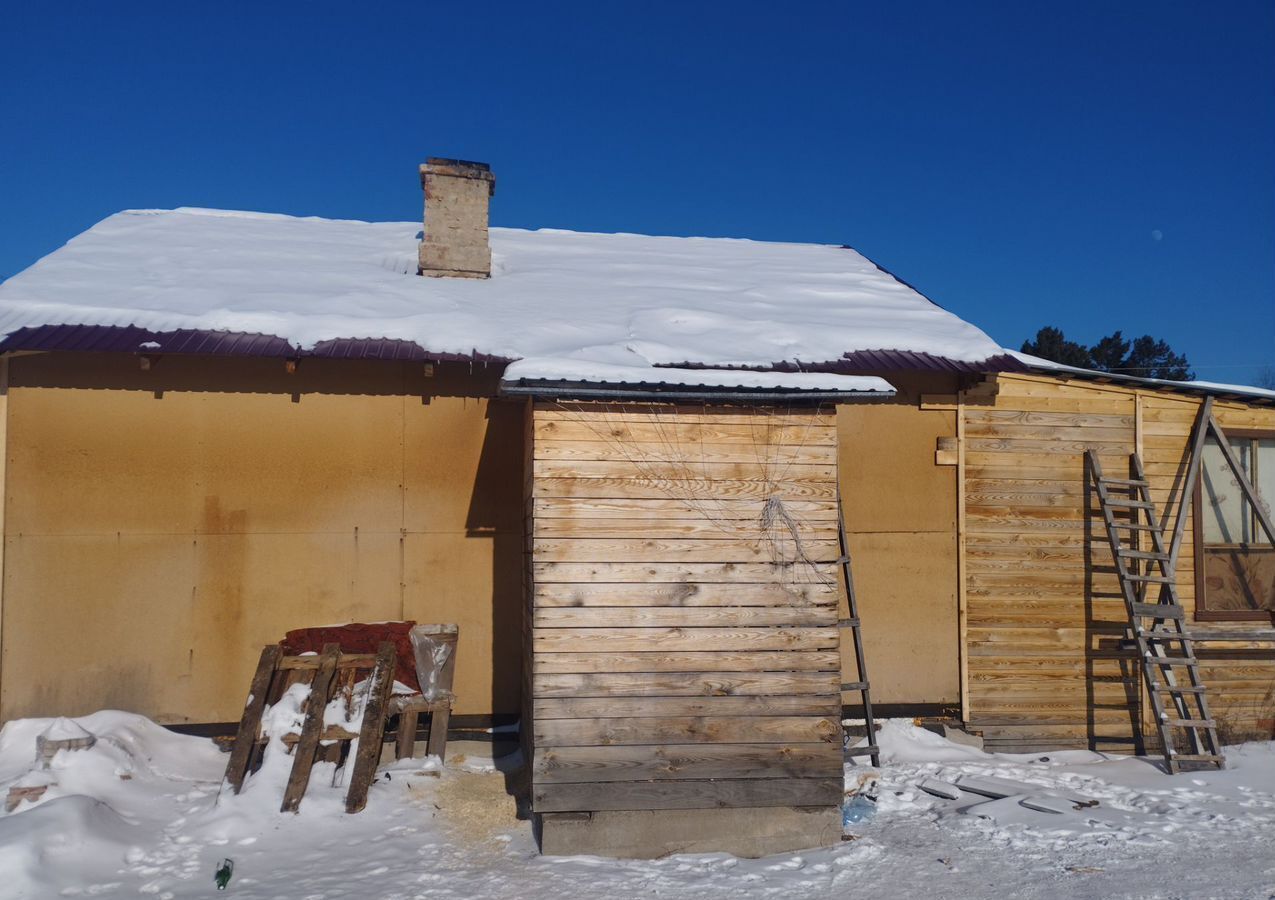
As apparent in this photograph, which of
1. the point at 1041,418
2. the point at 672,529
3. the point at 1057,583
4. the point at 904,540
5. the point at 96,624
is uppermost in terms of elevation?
the point at 1041,418

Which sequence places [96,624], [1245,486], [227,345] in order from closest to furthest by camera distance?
[227,345]
[96,624]
[1245,486]

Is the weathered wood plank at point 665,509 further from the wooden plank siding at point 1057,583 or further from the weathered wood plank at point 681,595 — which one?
the wooden plank siding at point 1057,583

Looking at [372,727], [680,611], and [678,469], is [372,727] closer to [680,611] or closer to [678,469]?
[680,611]

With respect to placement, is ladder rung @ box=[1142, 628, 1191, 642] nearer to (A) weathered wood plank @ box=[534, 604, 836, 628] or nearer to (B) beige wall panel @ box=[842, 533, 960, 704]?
(B) beige wall panel @ box=[842, 533, 960, 704]

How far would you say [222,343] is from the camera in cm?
742

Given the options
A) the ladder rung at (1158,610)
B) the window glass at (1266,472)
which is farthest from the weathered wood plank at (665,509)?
the window glass at (1266,472)

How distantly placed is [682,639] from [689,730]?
1.96 ft

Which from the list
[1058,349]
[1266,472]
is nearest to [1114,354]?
[1058,349]

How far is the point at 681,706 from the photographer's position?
20.7 ft

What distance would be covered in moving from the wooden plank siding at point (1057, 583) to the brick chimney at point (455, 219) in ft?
17.5

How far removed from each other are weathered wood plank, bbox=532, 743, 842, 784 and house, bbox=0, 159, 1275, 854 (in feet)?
0.07

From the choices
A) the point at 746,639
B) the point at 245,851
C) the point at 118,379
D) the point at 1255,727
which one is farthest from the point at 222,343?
the point at 1255,727

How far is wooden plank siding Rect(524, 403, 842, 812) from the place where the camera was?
6.24 m

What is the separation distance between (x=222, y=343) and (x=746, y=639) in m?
4.63
